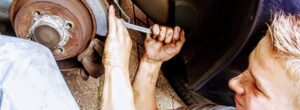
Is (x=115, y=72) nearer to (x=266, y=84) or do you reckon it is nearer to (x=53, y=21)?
(x=53, y=21)

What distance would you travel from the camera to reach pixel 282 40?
129 centimetres

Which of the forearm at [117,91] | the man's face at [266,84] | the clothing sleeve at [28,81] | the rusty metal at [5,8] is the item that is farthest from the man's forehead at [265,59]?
the rusty metal at [5,8]

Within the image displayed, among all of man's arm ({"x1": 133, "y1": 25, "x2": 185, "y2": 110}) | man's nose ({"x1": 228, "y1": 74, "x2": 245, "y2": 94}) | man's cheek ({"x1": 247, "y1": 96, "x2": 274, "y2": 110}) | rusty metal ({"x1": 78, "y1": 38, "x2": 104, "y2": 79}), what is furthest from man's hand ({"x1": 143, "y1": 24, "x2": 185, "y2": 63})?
man's cheek ({"x1": 247, "y1": 96, "x2": 274, "y2": 110})

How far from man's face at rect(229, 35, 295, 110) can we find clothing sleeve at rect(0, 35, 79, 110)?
470 mm

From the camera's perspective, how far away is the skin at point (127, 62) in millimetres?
1588

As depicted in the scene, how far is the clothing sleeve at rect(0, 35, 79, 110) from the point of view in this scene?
Result: 139cm

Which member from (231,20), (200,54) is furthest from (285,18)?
(200,54)

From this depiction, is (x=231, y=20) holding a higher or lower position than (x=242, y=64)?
higher

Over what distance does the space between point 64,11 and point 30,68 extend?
0.90 feet

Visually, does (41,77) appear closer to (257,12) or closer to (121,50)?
(121,50)

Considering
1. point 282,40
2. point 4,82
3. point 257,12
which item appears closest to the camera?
point 282,40

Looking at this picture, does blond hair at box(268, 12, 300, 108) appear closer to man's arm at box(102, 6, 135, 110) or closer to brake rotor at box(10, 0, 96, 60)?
man's arm at box(102, 6, 135, 110)

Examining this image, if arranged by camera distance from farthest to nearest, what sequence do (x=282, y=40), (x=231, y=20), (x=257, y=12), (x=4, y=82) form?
(x=231, y=20) < (x=257, y=12) < (x=4, y=82) < (x=282, y=40)

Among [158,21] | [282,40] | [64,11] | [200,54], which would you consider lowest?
[200,54]
